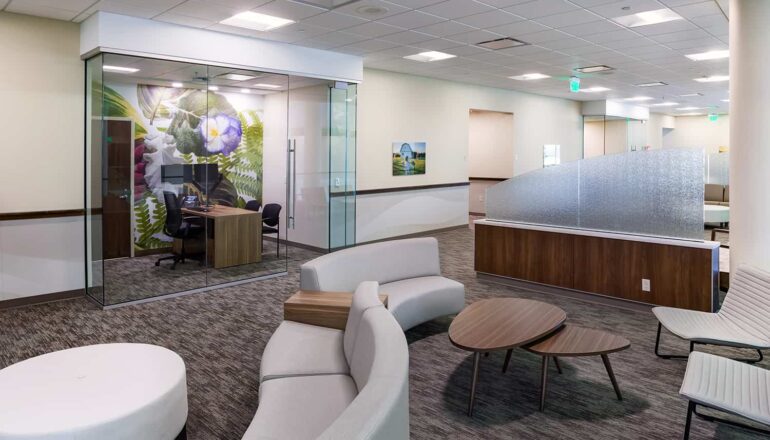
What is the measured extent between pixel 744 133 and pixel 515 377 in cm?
283

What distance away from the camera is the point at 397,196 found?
9.97 m

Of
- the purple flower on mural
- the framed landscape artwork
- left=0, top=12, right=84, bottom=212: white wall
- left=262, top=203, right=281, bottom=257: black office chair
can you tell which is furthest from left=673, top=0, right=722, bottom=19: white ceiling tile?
left=0, top=12, right=84, bottom=212: white wall

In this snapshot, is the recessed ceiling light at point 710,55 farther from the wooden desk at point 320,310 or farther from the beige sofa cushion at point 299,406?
the beige sofa cushion at point 299,406

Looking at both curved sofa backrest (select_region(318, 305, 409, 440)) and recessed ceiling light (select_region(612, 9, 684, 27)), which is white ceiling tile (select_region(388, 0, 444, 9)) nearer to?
recessed ceiling light (select_region(612, 9, 684, 27))

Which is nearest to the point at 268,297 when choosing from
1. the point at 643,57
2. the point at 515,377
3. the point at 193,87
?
the point at 193,87

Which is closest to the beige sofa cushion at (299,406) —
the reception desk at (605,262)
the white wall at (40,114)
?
the reception desk at (605,262)

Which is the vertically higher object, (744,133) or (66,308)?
(744,133)

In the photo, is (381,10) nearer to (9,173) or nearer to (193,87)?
(193,87)

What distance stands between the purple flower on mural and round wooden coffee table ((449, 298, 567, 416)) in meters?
3.88

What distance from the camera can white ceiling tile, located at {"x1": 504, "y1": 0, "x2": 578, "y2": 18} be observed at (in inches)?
216

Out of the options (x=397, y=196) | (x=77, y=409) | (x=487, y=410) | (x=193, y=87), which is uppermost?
(x=193, y=87)

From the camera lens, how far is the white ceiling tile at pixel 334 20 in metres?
5.91

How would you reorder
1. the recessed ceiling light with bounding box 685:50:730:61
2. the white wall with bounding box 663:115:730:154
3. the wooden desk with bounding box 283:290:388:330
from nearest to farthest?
the wooden desk with bounding box 283:290:388:330, the recessed ceiling light with bounding box 685:50:730:61, the white wall with bounding box 663:115:730:154

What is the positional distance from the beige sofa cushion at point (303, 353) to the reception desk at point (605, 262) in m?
3.43
